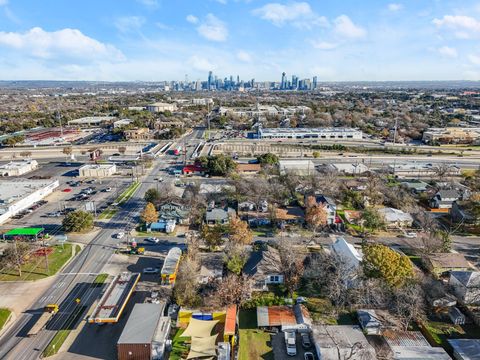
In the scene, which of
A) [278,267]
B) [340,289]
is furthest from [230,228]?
[340,289]

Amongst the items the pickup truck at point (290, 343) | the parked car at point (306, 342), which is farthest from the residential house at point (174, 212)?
the parked car at point (306, 342)

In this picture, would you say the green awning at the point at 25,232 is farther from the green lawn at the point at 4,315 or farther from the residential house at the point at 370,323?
the residential house at the point at 370,323

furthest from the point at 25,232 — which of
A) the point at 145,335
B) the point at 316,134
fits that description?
the point at 316,134

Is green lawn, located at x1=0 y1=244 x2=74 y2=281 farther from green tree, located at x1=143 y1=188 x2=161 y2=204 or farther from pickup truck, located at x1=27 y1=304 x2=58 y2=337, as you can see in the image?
green tree, located at x1=143 y1=188 x2=161 y2=204

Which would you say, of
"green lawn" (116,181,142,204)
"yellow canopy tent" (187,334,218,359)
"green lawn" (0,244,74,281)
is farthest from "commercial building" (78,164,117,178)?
"yellow canopy tent" (187,334,218,359)

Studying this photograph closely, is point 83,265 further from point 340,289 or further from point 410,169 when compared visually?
point 410,169

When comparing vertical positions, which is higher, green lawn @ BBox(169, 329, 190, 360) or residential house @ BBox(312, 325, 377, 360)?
residential house @ BBox(312, 325, 377, 360)

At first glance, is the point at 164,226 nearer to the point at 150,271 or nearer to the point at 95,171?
the point at 150,271
